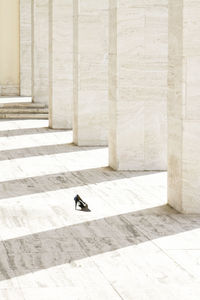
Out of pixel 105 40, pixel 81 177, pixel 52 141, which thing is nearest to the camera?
pixel 81 177

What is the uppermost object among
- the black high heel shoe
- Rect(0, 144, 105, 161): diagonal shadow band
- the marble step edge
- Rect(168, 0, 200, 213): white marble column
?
Rect(168, 0, 200, 213): white marble column

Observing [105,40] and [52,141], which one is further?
[52,141]

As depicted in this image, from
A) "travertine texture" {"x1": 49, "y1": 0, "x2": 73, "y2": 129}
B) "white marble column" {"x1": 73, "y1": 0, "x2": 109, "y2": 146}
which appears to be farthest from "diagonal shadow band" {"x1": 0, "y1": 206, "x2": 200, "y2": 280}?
"travertine texture" {"x1": 49, "y1": 0, "x2": 73, "y2": 129}

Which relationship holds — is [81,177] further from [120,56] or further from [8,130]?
[8,130]

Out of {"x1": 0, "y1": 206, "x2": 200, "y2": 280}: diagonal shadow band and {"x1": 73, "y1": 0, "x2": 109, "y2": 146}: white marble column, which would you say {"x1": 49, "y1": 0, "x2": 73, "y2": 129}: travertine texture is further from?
{"x1": 0, "y1": 206, "x2": 200, "y2": 280}: diagonal shadow band

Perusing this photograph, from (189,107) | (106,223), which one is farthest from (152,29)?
(106,223)

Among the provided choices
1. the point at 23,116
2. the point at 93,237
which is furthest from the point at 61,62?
the point at 93,237

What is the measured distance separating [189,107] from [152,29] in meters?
4.89

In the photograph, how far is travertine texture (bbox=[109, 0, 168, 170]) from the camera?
17234 mm

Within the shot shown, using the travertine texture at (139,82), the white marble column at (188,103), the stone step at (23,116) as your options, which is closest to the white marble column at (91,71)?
the travertine texture at (139,82)

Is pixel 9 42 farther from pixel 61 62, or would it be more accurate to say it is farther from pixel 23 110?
pixel 61 62

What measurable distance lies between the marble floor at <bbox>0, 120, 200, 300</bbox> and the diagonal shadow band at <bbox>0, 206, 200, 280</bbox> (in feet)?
0.04

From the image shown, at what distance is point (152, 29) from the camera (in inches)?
682

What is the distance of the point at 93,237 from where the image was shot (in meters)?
11.2
